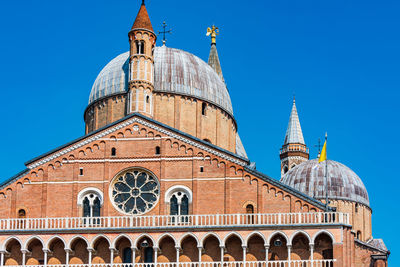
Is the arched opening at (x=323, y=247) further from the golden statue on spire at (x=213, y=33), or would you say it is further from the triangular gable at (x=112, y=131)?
the golden statue on spire at (x=213, y=33)

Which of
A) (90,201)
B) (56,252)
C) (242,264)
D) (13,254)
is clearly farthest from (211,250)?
(13,254)

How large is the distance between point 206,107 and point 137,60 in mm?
6895

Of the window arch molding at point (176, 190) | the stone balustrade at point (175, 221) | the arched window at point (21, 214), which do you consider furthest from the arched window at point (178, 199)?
the arched window at point (21, 214)

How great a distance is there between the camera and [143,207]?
160ft

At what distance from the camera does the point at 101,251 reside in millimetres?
47906

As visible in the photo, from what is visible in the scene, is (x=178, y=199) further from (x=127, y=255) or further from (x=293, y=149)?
(x=293, y=149)

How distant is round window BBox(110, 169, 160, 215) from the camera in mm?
48750

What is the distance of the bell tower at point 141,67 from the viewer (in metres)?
53.4

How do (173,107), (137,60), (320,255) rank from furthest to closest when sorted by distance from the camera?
(173,107)
(137,60)
(320,255)

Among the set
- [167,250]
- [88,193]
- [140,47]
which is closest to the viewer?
[167,250]

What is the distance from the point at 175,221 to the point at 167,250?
1.57 m

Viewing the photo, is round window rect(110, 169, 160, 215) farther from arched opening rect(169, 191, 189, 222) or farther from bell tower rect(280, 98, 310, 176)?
bell tower rect(280, 98, 310, 176)

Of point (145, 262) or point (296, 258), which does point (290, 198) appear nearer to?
point (296, 258)

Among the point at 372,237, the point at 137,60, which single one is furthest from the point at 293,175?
the point at 137,60
